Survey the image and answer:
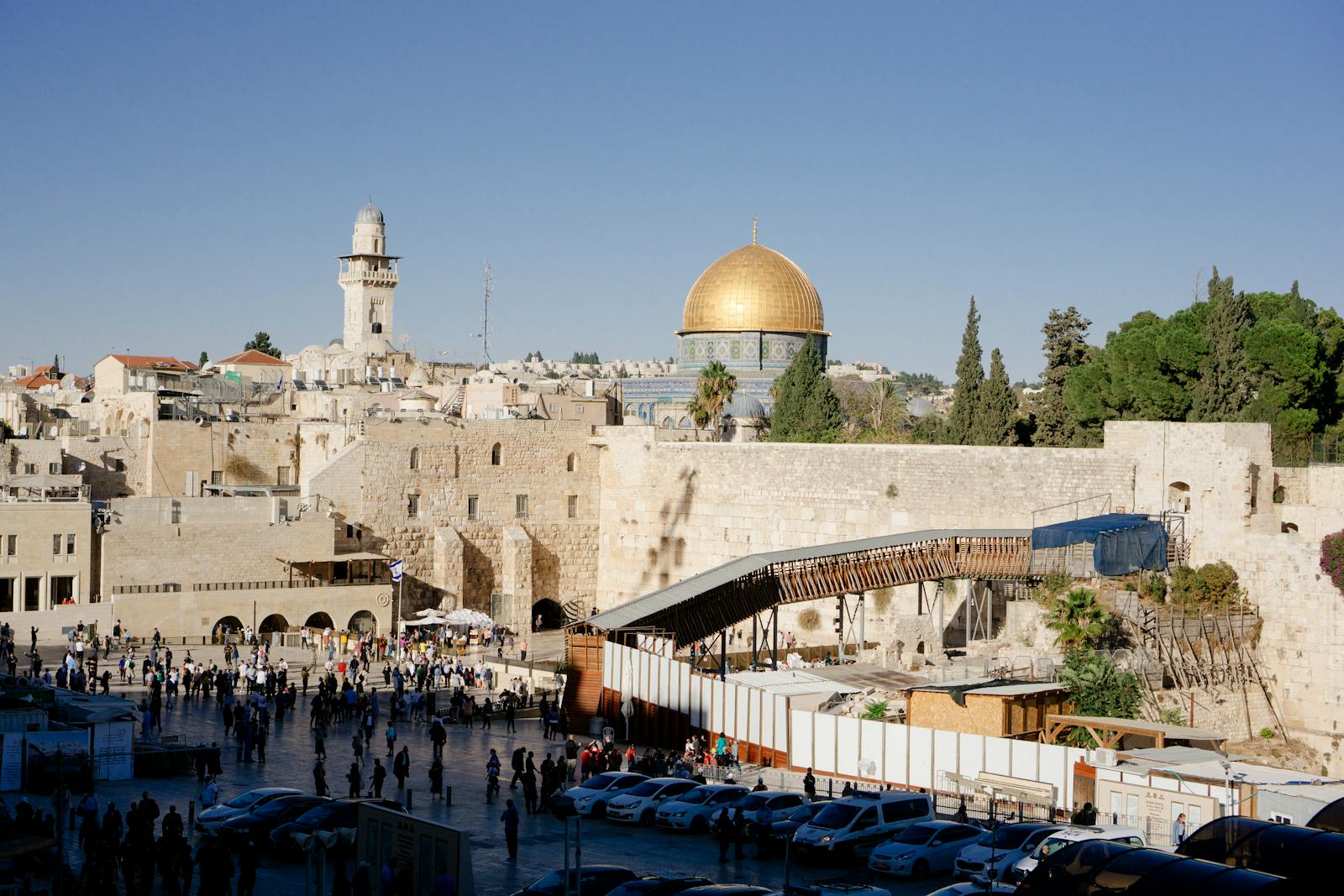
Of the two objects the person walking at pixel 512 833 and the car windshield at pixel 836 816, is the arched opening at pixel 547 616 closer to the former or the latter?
the person walking at pixel 512 833

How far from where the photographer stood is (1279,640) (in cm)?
2530

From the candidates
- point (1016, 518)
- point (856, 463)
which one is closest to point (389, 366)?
point (856, 463)

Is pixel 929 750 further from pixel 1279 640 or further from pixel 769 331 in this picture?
pixel 769 331

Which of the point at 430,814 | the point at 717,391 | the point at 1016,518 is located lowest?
the point at 430,814

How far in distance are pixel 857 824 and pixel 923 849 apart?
3.07ft

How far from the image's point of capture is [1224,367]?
29.2 meters

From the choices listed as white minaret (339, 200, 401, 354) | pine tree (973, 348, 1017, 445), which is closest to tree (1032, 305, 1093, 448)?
pine tree (973, 348, 1017, 445)

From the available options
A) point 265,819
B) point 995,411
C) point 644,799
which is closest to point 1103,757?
point 644,799

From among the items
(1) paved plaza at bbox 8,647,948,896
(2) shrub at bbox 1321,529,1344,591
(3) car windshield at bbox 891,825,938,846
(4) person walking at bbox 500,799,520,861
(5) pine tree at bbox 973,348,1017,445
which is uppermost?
(5) pine tree at bbox 973,348,1017,445

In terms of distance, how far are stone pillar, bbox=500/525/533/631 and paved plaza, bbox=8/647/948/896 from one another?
11553 millimetres

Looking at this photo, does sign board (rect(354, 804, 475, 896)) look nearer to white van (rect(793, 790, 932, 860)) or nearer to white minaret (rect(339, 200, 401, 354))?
white van (rect(793, 790, 932, 860))

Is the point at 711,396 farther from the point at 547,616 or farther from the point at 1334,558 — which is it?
the point at 1334,558

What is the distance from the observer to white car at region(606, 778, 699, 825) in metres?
16.5

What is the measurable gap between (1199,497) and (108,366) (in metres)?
36.3
